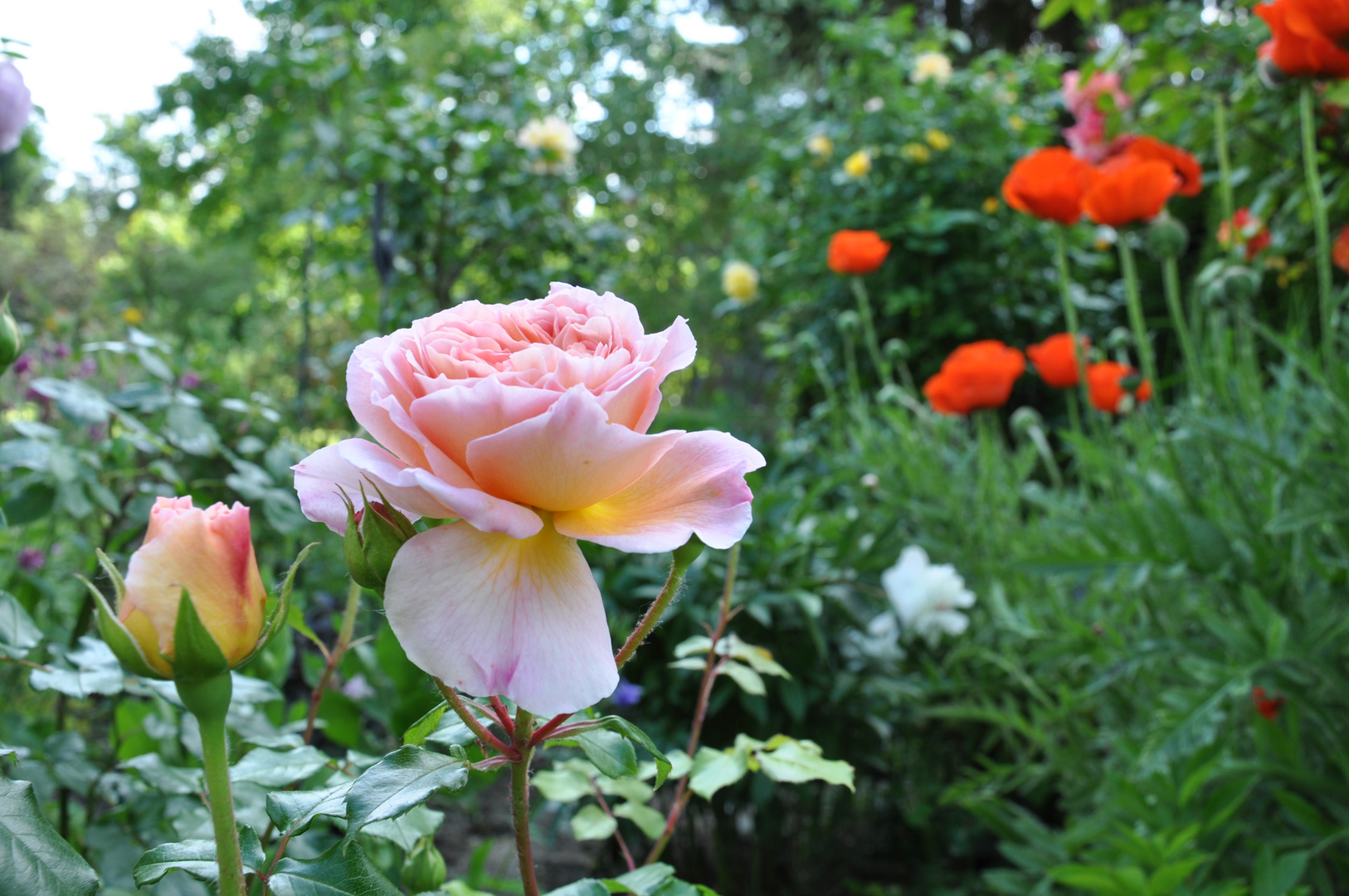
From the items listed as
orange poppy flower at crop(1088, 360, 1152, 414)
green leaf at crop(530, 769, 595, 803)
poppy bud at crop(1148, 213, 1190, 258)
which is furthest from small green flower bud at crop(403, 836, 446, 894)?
orange poppy flower at crop(1088, 360, 1152, 414)

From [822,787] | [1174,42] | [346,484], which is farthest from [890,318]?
[346,484]

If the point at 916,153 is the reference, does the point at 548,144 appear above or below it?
above

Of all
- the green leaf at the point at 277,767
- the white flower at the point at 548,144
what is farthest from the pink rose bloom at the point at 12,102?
the white flower at the point at 548,144

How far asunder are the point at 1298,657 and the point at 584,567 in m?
0.98

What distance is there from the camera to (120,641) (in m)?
0.30

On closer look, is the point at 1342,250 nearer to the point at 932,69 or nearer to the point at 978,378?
the point at 978,378

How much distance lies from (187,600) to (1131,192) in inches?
59.7

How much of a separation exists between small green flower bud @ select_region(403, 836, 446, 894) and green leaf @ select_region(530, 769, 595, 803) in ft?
0.36

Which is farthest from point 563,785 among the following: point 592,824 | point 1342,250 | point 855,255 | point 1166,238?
point 855,255

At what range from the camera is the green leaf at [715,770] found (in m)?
0.52

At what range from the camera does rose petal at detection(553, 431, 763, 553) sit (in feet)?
1.15

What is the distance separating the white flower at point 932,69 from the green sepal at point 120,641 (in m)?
4.21

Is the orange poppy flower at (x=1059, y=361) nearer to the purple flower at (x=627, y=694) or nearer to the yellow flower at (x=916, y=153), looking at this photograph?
the purple flower at (x=627, y=694)

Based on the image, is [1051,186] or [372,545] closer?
[372,545]
